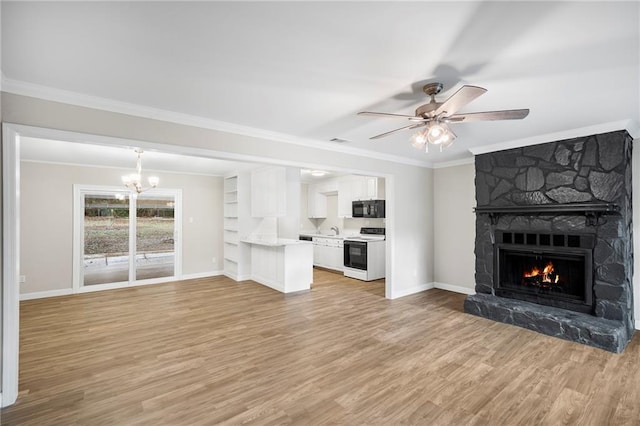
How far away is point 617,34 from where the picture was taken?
1820 millimetres

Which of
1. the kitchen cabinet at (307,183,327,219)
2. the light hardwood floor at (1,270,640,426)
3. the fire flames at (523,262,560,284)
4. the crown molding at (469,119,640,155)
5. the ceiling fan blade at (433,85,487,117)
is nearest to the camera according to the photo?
the ceiling fan blade at (433,85,487,117)

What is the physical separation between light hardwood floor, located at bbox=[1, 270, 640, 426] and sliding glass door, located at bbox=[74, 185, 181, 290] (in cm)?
159

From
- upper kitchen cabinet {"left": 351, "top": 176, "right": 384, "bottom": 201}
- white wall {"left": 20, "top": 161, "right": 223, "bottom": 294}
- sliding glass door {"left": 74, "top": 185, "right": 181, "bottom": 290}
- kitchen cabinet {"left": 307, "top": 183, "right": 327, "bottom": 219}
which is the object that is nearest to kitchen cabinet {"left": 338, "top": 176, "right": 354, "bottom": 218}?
upper kitchen cabinet {"left": 351, "top": 176, "right": 384, "bottom": 201}

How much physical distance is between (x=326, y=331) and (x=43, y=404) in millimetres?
2692

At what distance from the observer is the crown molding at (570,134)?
11.3 feet

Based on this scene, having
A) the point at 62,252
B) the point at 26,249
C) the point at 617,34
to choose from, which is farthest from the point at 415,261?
the point at 26,249

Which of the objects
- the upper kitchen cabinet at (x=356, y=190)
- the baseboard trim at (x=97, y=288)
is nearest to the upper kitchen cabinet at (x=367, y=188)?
the upper kitchen cabinet at (x=356, y=190)

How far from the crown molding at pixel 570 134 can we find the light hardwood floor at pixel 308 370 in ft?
8.17

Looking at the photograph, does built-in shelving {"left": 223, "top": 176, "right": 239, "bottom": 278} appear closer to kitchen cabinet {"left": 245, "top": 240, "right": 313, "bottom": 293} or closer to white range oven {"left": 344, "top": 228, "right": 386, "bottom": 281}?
kitchen cabinet {"left": 245, "top": 240, "right": 313, "bottom": 293}

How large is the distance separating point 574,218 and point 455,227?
79.4 inches

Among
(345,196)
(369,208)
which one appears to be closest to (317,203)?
(345,196)

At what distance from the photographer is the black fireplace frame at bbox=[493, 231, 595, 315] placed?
12.1 ft

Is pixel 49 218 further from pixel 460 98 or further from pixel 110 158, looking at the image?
pixel 460 98

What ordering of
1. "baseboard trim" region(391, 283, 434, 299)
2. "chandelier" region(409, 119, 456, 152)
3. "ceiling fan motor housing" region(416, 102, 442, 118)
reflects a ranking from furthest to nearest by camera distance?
"baseboard trim" region(391, 283, 434, 299) < "chandelier" region(409, 119, 456, 152) < "ceiling fan motor housing" region(416, 102, 442, 118)
